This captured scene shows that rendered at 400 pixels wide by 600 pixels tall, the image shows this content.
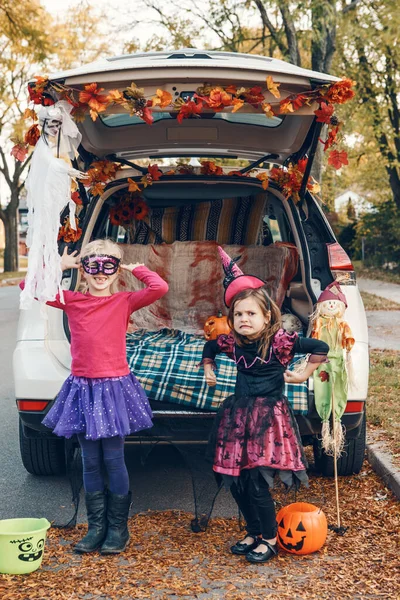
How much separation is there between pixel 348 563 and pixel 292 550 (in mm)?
277

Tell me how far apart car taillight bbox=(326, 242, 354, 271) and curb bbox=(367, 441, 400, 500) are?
1227 mm

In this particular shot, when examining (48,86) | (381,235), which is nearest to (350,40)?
A: (381,235)

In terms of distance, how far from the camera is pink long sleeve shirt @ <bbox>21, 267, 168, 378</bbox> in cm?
380

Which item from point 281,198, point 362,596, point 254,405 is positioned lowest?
point 362,596

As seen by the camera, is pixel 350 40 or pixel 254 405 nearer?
pixel 254 405

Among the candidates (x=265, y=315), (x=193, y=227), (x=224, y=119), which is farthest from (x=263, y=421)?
(x=193, y=227)

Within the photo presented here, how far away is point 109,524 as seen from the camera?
3781 mm

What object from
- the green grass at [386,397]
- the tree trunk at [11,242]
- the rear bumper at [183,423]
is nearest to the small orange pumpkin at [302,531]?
the rear bumper at [183,423]

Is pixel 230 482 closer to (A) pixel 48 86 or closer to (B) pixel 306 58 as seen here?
(A) pixel 48 86

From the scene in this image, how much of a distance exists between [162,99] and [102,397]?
5.05 feet

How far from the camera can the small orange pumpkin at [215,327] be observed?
5.30m

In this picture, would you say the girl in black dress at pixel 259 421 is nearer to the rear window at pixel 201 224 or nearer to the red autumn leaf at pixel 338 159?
the red autumn leaf at pixel 338 159

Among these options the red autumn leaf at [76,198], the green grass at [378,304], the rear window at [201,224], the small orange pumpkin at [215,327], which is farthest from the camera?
the green grass at [378,304]

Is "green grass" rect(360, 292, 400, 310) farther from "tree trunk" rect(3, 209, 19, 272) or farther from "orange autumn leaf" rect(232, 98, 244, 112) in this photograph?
"tree trunk" rect(3, 209, 19, 272)
